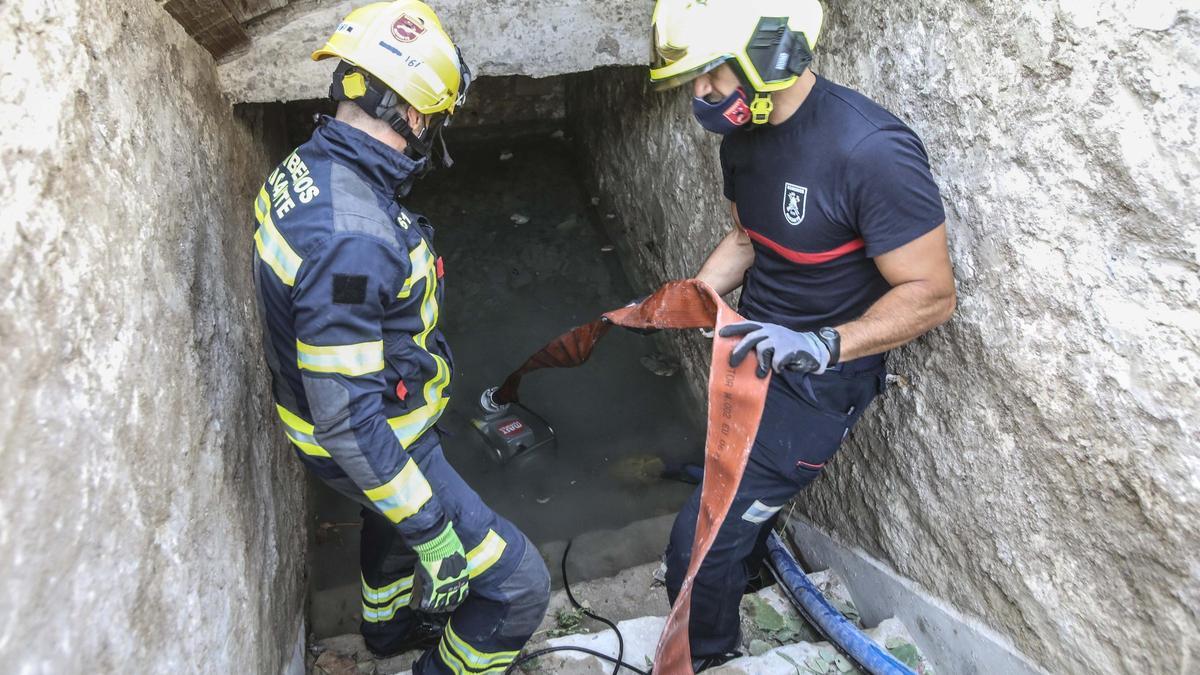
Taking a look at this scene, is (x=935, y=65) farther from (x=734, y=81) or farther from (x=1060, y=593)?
(x=1060, y=593)

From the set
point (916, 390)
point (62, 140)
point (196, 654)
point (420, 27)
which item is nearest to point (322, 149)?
point (420, 27)

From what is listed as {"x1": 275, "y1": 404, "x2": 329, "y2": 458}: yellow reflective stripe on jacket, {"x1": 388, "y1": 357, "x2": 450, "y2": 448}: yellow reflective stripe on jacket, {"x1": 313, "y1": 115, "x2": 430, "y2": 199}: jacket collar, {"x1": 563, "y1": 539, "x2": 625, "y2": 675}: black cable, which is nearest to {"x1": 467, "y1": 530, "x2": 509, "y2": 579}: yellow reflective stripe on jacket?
{"x1": 388, "y1": 357, "x2": 450, "y2": 448}: yellow reflective stripe on jacket

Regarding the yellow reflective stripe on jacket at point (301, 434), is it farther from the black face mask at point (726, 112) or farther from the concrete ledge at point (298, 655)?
the black face mask at point (726, 112)

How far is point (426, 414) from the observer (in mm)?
2496

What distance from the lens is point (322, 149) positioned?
2.18m

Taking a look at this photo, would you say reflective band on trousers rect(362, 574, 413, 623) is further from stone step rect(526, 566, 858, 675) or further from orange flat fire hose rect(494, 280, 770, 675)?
orange flat fire hose rect(494, 280, 770, 675)

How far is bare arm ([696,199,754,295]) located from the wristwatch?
0.75 m

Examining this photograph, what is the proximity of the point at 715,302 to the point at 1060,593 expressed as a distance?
1265 mm

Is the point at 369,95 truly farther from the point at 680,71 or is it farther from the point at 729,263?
the point at 729,263

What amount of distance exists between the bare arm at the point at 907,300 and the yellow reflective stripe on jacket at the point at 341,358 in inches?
51.5

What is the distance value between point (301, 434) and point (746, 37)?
68.2 inches

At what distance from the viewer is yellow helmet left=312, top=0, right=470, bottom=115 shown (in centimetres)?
215

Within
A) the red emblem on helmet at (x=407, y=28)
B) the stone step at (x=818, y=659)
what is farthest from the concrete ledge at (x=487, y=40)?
the stone step at (x=818, y=659)

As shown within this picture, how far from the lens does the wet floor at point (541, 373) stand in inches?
156
